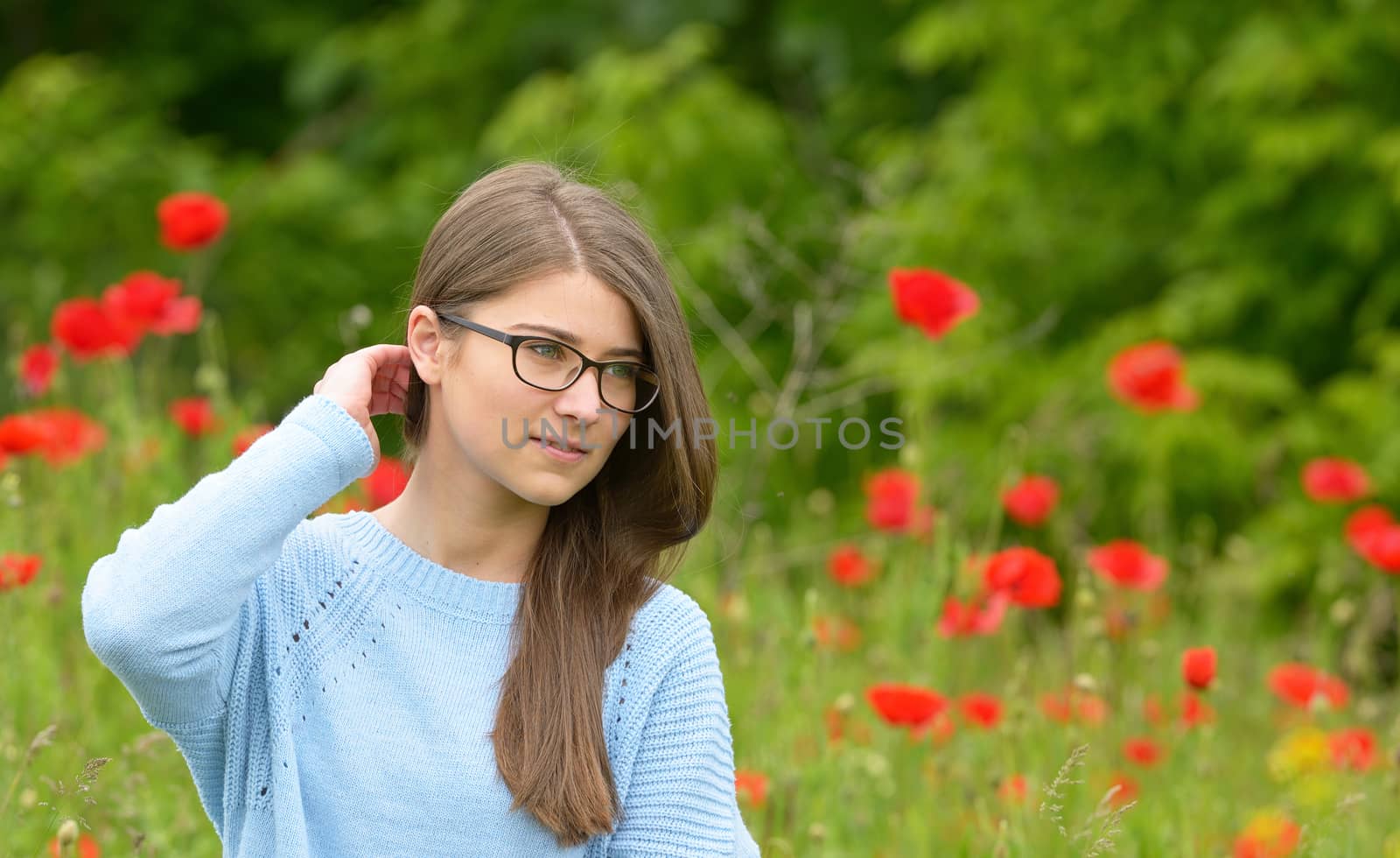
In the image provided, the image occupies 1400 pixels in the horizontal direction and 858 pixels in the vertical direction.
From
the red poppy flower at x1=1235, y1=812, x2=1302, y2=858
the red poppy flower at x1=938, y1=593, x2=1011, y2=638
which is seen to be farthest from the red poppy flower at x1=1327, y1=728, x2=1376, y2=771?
the red poppy flower at x1=938, y1=593, x2=1011, y2=638

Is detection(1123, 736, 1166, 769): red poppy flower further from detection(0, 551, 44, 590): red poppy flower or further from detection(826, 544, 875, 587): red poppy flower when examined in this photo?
detection(0, 551, 44, 590): red poppy flower

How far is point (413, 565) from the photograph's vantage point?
1575mm

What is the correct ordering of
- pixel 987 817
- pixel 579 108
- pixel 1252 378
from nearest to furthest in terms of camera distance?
pixel 987 817 < pixel 1252 378 < pixel 579 108

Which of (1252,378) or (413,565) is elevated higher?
(413,565)

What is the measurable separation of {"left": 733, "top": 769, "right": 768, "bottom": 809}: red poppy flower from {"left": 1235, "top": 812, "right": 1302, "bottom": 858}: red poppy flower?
653mm

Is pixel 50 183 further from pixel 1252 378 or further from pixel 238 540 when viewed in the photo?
pixel 238 540

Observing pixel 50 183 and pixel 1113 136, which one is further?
pixel 50 183

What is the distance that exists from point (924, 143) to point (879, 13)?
1.04m

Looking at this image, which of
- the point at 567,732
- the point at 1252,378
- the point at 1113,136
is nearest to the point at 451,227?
the point at 567,732

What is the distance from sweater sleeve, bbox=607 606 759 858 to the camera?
5.04 ft

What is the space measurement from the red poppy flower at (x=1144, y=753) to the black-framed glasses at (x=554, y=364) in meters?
1.25

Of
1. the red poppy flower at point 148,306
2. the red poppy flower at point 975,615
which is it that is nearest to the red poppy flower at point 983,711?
the red poppy flower at point 975,615

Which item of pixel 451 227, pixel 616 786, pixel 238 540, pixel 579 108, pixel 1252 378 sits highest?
pixel 579 108

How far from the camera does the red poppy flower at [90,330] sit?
286 cm
